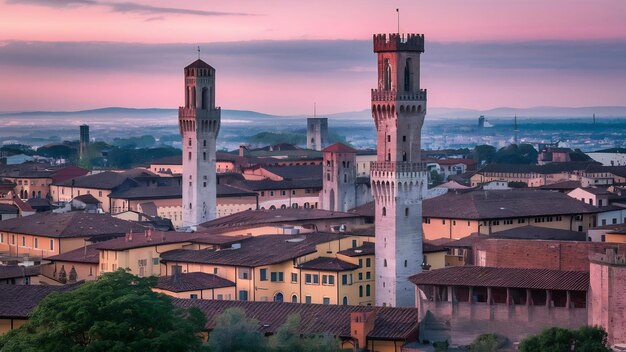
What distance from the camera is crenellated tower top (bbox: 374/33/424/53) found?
69062 millimetres

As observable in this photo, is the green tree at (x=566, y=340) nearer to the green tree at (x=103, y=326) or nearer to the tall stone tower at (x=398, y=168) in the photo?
the green tree at (x=103, y=326)

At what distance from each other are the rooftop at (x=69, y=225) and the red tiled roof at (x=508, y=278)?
81.6 feet

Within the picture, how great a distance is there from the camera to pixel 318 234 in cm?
7062

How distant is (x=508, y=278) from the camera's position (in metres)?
56.2

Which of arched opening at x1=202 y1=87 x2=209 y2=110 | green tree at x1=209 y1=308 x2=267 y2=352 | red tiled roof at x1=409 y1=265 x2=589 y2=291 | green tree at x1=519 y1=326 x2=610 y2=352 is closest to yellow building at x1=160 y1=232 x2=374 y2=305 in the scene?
red tiled roof at x1=409 y1=265 x2=589 y2=291

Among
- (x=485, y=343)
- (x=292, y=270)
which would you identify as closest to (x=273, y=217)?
(x=292, y=270)

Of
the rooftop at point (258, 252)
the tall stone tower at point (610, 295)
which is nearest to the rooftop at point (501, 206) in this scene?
the rooftop at point (258, 252)

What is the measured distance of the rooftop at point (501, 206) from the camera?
77.6 metres

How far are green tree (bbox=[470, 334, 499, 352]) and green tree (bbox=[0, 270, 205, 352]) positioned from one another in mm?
10492

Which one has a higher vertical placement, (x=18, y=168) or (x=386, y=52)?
(x=386, y=52)

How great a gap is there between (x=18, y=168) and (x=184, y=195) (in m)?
44.4

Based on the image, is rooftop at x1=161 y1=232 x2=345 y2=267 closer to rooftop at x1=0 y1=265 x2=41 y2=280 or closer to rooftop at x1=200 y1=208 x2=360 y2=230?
rooftop at x1=0 y1=265 x2=41 y2=280

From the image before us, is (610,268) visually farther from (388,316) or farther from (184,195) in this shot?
(184,195)

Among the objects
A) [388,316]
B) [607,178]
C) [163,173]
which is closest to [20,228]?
[388,316]
